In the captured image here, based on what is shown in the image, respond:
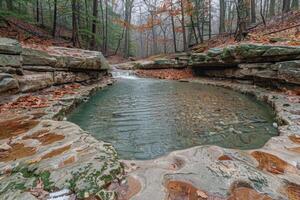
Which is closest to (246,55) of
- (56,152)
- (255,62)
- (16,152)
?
(255,62)

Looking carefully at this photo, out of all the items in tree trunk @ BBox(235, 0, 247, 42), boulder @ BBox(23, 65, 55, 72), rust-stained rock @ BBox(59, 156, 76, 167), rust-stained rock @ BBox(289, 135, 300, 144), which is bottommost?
rust-stained rock @ BBox(289, 135, 300, 144)

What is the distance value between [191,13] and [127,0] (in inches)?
395

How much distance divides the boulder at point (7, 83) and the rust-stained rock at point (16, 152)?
2.23 metres

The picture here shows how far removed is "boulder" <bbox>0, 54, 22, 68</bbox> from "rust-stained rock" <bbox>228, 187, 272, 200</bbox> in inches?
194

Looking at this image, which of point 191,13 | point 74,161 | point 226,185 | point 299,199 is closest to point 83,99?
point 74,161

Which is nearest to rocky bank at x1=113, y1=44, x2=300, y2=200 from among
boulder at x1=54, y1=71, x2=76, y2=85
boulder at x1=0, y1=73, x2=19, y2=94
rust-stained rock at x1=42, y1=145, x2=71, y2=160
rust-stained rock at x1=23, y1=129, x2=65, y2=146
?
rust-stained rock at x1=42, y1=145, x2=71, y2=160

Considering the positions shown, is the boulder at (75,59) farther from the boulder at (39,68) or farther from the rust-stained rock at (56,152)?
the rust-stained rock at (56,152)

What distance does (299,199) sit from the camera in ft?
5.81

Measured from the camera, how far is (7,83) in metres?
4.30

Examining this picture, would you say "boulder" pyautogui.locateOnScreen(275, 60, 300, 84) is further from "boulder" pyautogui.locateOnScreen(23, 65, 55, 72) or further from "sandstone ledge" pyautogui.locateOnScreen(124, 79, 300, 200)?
"boulder" pyautogui.locateOnScreen(23, 65, 55, 72)

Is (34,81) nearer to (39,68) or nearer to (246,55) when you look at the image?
(39,68)

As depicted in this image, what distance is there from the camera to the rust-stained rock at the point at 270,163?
2.21 metres

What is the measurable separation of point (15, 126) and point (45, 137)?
822mm

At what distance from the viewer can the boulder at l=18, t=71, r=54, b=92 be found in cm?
491
